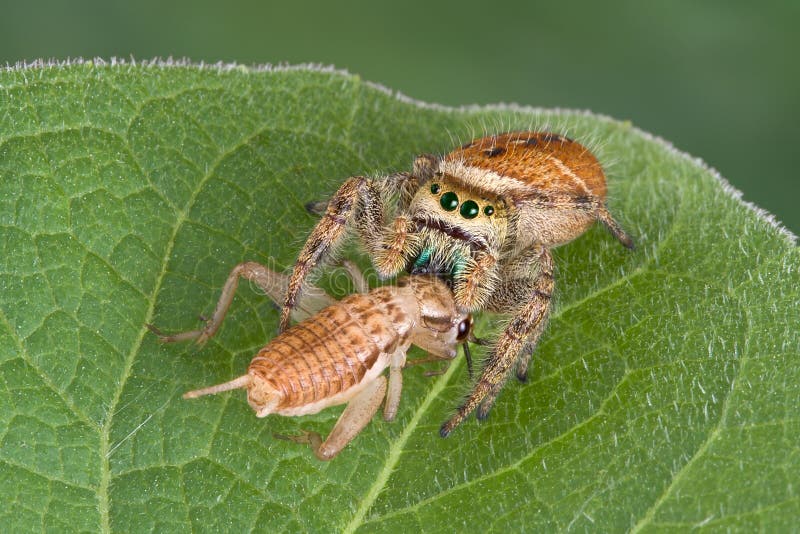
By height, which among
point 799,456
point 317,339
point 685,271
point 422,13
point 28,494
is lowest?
point 28,494

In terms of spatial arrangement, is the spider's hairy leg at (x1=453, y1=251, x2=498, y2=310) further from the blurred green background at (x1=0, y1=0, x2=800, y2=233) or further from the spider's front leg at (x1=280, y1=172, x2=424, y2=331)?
the blurred green background at (x1=0, y1=0, x2=800, y2=233)

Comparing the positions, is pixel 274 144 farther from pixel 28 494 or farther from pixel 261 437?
pixel 28 494

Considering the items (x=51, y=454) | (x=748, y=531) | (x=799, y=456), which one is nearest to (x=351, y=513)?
(x=51, y=454)

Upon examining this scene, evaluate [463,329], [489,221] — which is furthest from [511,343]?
[489,221]

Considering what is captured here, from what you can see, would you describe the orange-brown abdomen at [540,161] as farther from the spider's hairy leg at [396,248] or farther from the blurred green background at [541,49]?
the blurred green background at [541,49]

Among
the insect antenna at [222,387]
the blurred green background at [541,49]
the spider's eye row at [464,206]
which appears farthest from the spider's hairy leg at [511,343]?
the blurred green background at [541,49]

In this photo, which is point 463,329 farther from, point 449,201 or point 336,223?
point 336,223
